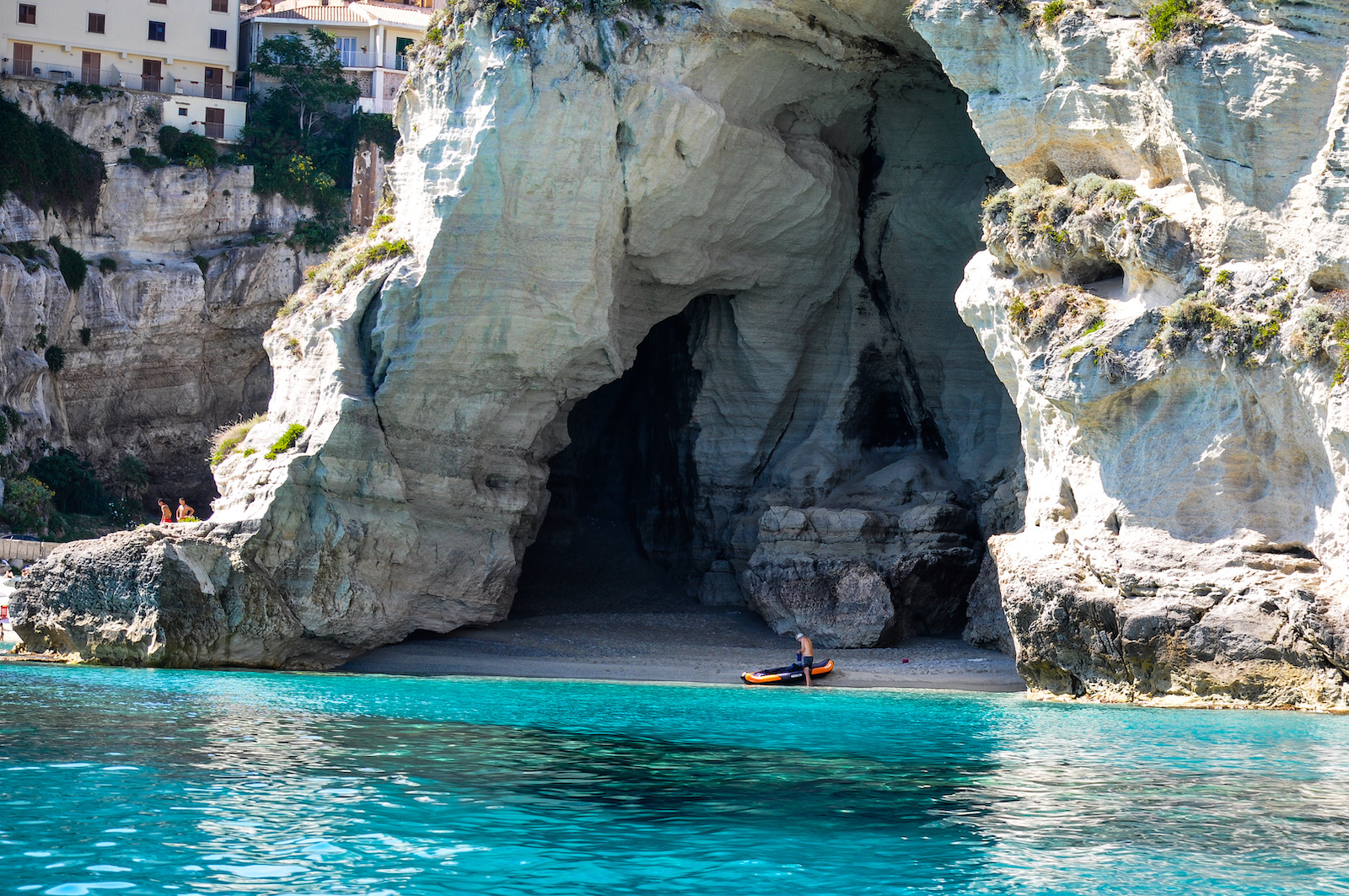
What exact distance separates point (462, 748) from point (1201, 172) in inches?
521

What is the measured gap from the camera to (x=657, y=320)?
28.9 metres

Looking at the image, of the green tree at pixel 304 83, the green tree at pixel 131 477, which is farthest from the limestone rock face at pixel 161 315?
the green tree at pixel 304 83

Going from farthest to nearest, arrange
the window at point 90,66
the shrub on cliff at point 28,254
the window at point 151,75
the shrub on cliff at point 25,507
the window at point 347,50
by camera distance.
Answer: the window at point 347,50 < the window at point 151,75 < the window at point 90,66 < the shrub on cliff at point 28,254 < the shrub on cliff at point 25,507

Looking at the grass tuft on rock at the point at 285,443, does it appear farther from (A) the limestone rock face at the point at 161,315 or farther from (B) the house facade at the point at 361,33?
(B) the house facade at the point at 361,33

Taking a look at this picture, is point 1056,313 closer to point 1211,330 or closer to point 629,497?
point 1211,330

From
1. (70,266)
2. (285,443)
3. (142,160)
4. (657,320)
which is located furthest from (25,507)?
(657,320)

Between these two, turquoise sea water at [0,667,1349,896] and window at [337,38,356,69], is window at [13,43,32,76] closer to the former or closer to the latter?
window at [337,38,356,69]

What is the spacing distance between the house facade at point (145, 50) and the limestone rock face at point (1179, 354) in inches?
1379

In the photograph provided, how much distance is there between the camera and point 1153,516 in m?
19.5

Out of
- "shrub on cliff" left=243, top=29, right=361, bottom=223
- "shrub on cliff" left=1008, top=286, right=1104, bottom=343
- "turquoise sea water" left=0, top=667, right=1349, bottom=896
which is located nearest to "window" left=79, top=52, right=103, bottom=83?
"shrub on cliff" left=243, top=29, right=361, bottom=223

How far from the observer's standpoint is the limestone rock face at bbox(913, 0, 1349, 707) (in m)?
18.1

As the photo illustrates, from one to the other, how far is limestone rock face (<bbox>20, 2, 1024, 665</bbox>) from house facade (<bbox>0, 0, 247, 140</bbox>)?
25.7 m

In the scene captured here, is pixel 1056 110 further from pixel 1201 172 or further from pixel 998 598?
pixel 998 598

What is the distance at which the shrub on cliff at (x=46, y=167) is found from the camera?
42.1 metres
